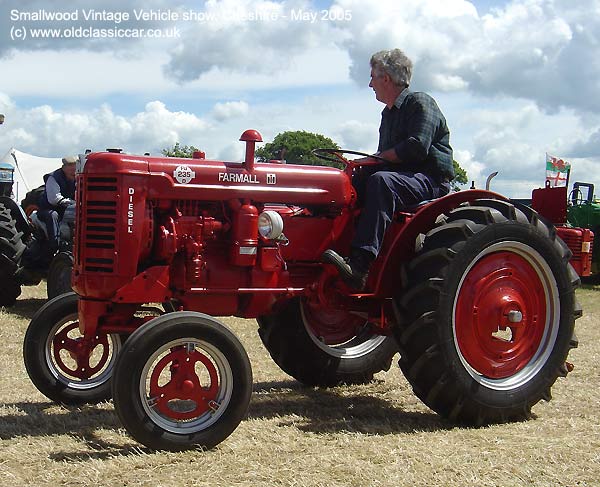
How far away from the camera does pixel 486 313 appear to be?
5199 millimetres

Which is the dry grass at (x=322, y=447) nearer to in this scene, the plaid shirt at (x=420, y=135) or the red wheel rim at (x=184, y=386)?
the red wheel rim at (x=184, y=386)

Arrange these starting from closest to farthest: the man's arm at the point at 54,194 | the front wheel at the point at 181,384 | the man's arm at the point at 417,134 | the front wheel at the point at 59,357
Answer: the front wheel at the point at 181,384 < the man's arm at the point at 417,134 < the front wheel at the point at 59,357 < the man's arm at the point at 54,194

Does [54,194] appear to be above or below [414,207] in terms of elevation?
above

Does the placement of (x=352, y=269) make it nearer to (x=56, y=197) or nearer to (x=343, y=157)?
(x=343, y=157)

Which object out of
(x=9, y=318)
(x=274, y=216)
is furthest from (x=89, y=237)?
(x=9, y=318)

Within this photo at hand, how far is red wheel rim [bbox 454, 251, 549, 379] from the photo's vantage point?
515 centimetres

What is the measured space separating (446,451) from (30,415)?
8.14 ft

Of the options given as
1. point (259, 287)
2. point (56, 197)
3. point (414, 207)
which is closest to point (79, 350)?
point (259, 287)

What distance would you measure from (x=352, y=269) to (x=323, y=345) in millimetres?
1272

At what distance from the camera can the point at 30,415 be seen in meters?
→ 5.13

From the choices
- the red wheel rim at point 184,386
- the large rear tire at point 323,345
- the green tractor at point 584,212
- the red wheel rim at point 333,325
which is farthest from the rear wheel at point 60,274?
the green tractor at point 584,212

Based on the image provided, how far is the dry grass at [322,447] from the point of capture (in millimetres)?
3941

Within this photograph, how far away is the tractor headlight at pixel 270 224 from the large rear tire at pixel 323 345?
0.95m

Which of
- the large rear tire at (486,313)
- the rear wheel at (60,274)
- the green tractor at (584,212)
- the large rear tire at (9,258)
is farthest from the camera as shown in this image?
the green tractor at (584,212)
